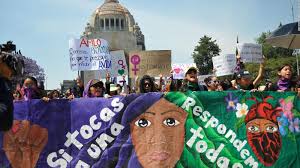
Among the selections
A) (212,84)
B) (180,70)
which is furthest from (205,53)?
(212,84)

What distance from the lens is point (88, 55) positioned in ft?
48.9

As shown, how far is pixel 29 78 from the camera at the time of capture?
8.06 m

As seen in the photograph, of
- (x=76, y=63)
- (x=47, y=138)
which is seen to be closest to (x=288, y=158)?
(x=47, y=138)

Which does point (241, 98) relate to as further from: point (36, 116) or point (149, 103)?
point (36, 116)

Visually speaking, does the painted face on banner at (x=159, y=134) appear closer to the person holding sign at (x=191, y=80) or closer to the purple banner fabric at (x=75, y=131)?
the purple banner fabric at (x=75, y=131)

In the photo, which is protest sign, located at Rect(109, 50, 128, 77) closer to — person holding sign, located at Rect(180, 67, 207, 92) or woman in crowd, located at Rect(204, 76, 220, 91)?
woman in crowd, located at Rect(204, 76, 220, 91)

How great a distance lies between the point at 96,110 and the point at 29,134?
97cm

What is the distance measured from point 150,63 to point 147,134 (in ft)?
27.2

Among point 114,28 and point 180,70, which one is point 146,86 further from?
point 114,28

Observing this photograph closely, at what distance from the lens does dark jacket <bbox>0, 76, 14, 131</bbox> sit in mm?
4348

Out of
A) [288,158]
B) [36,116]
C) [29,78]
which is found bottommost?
[288,158]

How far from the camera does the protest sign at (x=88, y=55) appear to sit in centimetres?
1456

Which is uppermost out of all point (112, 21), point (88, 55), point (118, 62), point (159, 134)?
point (112, 21)

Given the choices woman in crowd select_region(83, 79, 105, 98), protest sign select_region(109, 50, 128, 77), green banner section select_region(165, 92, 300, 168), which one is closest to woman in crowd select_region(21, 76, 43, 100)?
woman in crowd select_region(83, 79, 105, 98)
